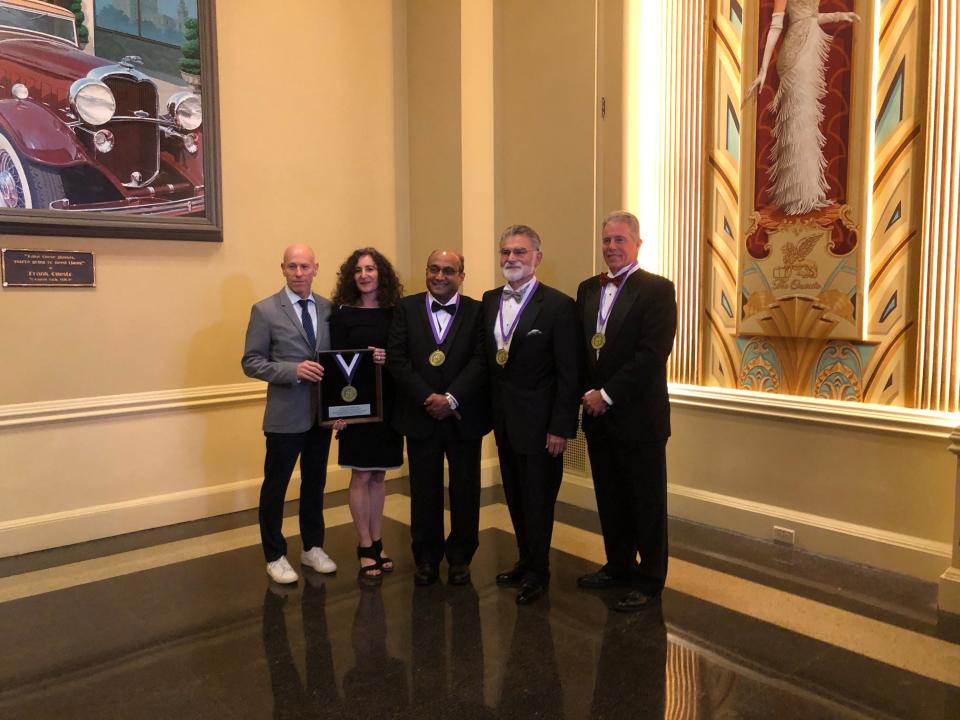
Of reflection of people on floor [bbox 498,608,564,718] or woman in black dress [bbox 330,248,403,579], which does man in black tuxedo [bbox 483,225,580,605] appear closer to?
reflection of people on floor [bbox 498,608,564,718]

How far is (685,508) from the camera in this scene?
14.8 feet

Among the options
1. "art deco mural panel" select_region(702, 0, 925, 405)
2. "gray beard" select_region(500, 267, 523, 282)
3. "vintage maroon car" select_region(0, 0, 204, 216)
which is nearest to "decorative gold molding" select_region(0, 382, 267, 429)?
"vintage maroon car" select_region(0, 0, 204, 216)

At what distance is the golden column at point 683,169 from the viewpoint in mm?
4422

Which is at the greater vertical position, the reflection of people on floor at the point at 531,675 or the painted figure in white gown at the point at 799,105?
the painted figure in white gown at the point at 799,105

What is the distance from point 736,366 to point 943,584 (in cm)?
159

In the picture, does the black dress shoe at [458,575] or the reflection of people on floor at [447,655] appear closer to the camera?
the reflection of people on floor at [447,655]

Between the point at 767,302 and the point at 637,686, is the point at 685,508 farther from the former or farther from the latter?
the point at 637,686

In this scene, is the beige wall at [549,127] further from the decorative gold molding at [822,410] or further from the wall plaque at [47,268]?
the wall plaque at [47,268]

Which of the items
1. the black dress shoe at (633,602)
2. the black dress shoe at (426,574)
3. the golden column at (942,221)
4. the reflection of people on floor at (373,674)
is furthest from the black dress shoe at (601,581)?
the golden column at (942,221)

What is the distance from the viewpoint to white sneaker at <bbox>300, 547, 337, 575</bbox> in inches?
144

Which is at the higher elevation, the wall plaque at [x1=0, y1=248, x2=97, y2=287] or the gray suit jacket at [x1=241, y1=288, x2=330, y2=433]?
the wall plaque at [x1=0, y1=248, x2=97, y2=287]

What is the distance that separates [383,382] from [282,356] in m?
0.50

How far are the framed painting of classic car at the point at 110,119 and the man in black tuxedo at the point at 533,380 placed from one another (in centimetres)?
229

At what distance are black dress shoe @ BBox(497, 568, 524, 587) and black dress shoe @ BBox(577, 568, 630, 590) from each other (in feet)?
0.93
